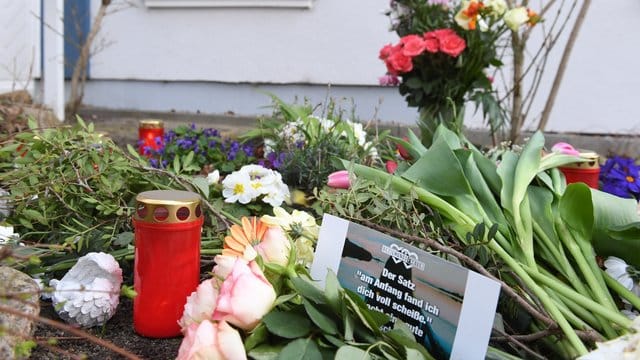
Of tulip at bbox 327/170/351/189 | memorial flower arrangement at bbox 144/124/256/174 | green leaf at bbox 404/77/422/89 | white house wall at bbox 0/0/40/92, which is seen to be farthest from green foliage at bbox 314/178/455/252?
white house wall at bbox 0/0/40/92

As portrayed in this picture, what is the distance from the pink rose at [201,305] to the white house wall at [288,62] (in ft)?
13.7

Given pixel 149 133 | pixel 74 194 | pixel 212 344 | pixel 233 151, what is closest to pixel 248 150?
pixel 233 151

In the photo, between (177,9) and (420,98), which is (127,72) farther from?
(420,98)

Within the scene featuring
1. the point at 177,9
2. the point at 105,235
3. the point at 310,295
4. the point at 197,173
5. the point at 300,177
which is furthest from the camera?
the point at 177,9

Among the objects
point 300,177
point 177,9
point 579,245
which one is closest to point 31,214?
point 300,177

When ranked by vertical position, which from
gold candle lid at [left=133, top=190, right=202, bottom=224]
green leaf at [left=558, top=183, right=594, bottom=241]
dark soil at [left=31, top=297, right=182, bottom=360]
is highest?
green leaf at [left=558, top=183, right=594, bottom=241]

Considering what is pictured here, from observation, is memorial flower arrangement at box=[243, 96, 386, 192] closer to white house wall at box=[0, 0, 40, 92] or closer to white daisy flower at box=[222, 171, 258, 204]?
white daisy flower at box=[222, 171, 258, 204]

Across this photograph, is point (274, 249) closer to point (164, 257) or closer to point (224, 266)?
point (224, 266)

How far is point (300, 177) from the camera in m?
2.32

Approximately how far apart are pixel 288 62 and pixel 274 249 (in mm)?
4518

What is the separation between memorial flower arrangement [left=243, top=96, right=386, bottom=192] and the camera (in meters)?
2.34

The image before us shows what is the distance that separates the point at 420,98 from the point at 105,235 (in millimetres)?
2059

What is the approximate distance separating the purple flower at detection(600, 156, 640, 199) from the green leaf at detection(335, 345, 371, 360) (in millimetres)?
1633

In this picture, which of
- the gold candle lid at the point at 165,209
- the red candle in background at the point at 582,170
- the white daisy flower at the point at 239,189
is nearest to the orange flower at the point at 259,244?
the gold candle lid at the point at 165,209
